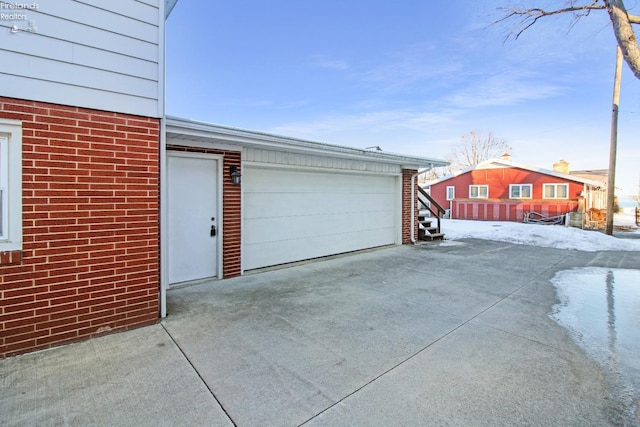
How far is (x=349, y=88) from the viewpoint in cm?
1589

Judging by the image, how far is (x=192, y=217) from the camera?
17.6 feet

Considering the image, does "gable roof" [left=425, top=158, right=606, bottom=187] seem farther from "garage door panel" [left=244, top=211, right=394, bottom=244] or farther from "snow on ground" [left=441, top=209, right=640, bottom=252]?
"garage door panel" [left=244, top=211, right=394, bottom=244]

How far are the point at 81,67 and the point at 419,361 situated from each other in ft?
14.1

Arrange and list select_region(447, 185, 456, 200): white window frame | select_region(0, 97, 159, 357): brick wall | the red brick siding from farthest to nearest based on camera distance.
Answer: select_region(447, 185, 456, 200): white window frame < the red brick siding < select_region(0, 97, 159, 357): brick wall

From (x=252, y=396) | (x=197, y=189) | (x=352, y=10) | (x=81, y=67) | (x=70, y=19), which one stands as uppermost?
(x=352, y=10)

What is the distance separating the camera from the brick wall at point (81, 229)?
2.98 metres

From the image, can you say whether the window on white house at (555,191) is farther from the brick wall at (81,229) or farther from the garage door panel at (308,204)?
the brick wall at (81,229)

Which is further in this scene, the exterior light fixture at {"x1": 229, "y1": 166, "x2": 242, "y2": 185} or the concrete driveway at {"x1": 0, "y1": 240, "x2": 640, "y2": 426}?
the exterior light fixture at {"x1": 229, "y1": 166, "x2": 242, "y2": 185}

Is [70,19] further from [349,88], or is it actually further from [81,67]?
[349,88]

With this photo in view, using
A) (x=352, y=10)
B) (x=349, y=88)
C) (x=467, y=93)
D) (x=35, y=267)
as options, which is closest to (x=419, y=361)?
(x=35, y=267)

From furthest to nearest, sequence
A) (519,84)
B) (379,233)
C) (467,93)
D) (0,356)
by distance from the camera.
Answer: (467,93), (519,84), (379,233), (0,356)

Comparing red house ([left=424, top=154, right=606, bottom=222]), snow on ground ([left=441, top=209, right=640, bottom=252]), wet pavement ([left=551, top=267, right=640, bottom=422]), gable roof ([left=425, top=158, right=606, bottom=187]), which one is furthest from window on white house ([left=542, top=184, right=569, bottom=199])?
wet pavement ([left=551, top=267, right=640, bottom=422])

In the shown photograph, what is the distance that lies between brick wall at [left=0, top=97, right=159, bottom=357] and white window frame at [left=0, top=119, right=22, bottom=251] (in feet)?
0.18

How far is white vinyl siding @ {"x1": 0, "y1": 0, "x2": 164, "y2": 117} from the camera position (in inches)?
115
